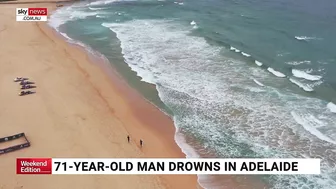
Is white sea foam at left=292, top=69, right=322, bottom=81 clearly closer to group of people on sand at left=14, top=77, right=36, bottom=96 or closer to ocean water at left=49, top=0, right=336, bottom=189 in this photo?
ocean water at left=49, top=0, right=336, bottom=189

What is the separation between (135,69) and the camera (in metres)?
45.9

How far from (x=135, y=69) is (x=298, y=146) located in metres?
21.5

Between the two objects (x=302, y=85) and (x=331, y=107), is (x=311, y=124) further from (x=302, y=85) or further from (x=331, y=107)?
(x=302, y=85)

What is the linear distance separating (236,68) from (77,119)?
19213 millimetres

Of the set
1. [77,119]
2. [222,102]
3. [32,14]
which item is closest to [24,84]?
[77,119]

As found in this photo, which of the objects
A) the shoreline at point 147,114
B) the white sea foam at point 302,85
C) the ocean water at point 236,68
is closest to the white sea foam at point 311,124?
the ocean water at point 236,68

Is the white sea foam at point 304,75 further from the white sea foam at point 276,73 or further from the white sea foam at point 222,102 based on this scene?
the white sea foam at point 222,102

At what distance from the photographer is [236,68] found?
147 feet

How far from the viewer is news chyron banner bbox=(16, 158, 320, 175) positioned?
93.4 ft

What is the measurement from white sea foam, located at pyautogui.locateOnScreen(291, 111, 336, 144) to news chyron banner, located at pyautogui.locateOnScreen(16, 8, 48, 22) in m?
51.8

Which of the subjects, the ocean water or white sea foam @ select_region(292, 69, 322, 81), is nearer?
the ocean water

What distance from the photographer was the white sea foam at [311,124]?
1264 inches

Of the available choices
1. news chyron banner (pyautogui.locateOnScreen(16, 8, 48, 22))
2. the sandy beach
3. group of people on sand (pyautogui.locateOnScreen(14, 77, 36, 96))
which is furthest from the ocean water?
group of people on sand (pyautogui.locateOnScreen(14, 77, 36, 96))

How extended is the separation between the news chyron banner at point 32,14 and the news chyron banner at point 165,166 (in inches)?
1891
